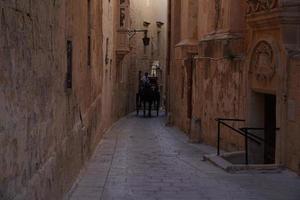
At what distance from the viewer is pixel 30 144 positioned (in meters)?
4.86

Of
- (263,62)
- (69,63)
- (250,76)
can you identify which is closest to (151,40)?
(250,76)

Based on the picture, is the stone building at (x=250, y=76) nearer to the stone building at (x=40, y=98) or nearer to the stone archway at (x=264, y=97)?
the stone archway at (x=264, y=97)

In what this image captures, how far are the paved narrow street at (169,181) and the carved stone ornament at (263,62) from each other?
202 centimetres

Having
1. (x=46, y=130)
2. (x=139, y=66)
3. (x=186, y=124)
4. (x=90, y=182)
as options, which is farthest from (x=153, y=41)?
(x=46, y=130)

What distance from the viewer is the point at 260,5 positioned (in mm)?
11297

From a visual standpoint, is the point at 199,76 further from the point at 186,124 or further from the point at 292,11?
the point at 292,11

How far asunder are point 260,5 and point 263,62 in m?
1.10

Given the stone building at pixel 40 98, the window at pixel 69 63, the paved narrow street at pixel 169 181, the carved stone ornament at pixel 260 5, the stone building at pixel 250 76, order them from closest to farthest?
the stone building at pixel 40 98
the window at pixel 69 63
the paved narrow street at pixel 169 181
the stone building at pixel 250 76
the carved stone ornament at pixel 260 5

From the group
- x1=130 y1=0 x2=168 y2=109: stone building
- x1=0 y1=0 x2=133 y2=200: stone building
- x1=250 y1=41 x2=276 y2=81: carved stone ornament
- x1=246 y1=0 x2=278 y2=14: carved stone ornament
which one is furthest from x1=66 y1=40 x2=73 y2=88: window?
x1=130 y1=0 x2=168 y2=109: stone building

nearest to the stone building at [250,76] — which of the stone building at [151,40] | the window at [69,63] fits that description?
the window at [69,63]

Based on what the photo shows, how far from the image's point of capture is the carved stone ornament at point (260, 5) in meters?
10.6

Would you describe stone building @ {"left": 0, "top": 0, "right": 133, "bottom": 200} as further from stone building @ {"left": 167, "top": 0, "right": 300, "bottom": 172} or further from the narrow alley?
stone building @ {"left": 167, "top": 0, "right": 300, "bottom": 172}

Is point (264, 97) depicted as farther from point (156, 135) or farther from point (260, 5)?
point (156, 135)

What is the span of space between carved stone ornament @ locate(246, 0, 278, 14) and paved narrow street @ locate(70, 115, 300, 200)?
3008mm
